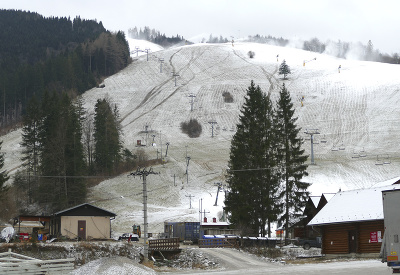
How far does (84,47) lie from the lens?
174 metres

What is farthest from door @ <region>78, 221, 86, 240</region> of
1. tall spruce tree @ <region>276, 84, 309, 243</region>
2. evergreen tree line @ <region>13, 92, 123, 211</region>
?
tall spruce tree @ <region>276, 84, 309, 243</region>

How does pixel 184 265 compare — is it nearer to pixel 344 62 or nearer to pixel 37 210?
pixel 37 210

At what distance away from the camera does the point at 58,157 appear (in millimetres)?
64625

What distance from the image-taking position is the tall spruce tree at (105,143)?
3482 inches

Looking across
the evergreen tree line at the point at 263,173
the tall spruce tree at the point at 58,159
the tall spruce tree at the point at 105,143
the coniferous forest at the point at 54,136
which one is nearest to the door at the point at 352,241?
the evergreen tree line at the point at 263,173

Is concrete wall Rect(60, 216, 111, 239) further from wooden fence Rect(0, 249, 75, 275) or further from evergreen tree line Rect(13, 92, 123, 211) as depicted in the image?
wooden fence Rect(0, 249, 75, 275)

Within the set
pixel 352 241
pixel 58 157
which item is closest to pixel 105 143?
pixel 58 157

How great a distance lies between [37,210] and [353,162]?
181 ft

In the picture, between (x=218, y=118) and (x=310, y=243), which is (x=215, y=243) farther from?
(x=218, y=118)

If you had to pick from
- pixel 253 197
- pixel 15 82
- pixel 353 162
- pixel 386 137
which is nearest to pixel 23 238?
pixel 253 197

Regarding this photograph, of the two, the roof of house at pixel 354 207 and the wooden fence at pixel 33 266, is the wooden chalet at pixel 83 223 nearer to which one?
the wooden fence at pixel 33 266

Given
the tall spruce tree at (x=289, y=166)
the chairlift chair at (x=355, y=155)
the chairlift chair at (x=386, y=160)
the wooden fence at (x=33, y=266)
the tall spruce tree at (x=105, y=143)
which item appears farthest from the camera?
the chairlift chair at (x=355, y=155)

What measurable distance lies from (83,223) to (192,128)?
80.1m

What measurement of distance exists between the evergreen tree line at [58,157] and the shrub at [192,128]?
3439 centimetres
